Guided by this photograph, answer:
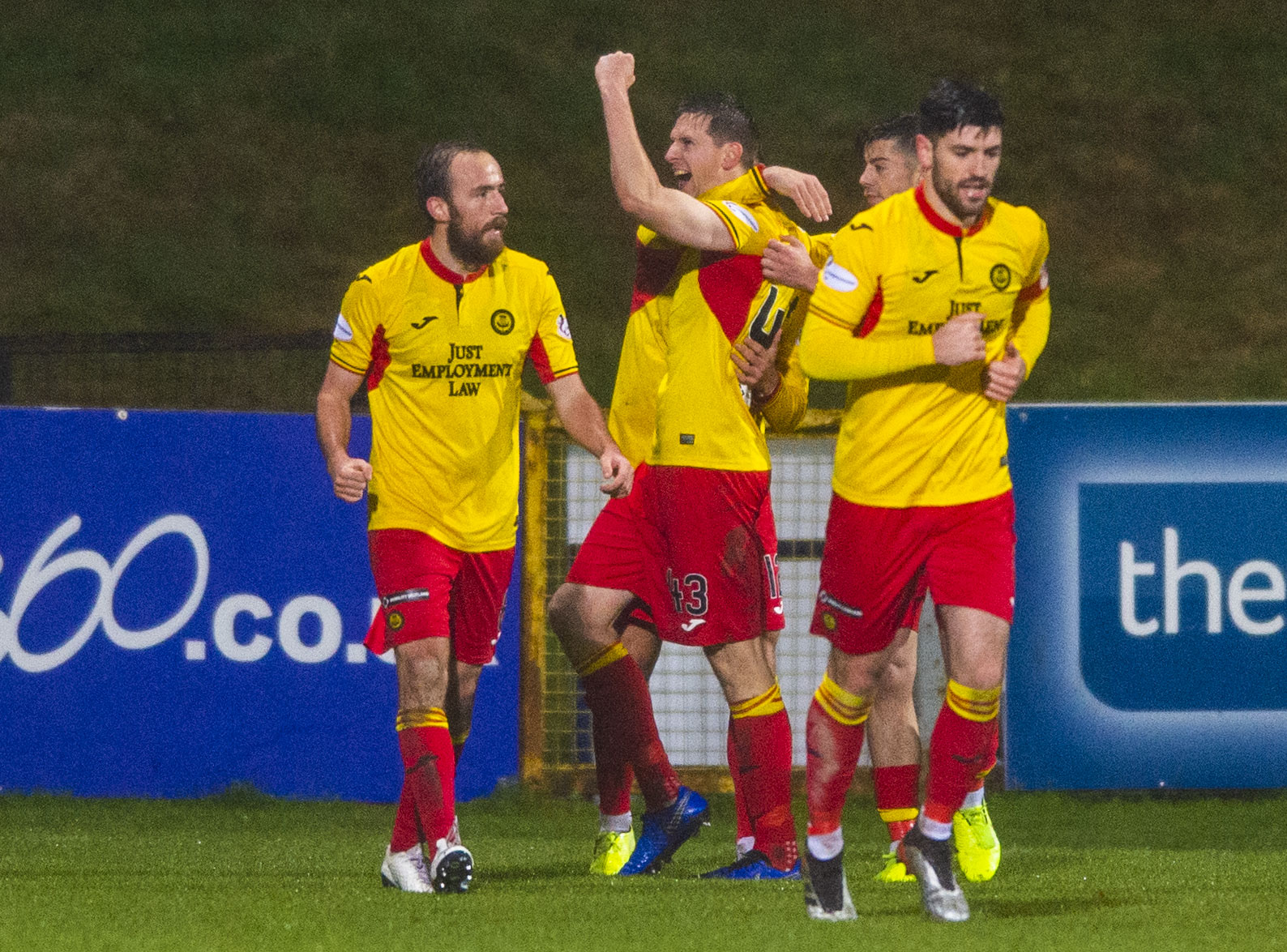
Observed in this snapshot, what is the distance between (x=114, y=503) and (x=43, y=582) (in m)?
0.44

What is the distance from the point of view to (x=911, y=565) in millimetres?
5363

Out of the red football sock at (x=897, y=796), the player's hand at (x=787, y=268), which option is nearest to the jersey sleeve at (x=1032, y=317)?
the player's hand at (x=787, y=268)

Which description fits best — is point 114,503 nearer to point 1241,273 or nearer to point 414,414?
point 414,414

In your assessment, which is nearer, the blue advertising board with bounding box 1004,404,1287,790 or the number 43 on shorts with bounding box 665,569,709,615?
the number 43 on shorts with bounding box 665,569,709,615

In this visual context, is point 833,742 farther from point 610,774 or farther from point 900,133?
point 900,133

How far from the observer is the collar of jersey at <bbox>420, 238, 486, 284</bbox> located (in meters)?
6.41

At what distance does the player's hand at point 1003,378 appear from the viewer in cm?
534

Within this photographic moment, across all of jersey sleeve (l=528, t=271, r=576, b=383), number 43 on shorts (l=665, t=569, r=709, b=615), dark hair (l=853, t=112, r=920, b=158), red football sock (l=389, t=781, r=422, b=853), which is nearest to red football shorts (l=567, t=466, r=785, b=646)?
number 43 on shorts (l=665, t=569, r=709, b=615)

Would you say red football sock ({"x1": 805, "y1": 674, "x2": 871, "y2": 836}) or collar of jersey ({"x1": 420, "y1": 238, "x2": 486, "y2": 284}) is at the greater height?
collar of jersey ({"x1": 420, "y1": 238, "x2": 486, "y2": 284})

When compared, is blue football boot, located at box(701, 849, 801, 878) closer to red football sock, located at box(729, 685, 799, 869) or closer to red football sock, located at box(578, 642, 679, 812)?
red football sock, located at box(729, 685, 799, 869)

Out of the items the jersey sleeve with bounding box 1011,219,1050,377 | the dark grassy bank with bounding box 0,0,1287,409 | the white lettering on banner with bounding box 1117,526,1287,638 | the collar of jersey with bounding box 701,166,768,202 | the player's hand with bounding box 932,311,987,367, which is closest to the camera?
the player's hand with bounding box 932,311,987,367

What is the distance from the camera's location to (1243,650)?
29.7 ft

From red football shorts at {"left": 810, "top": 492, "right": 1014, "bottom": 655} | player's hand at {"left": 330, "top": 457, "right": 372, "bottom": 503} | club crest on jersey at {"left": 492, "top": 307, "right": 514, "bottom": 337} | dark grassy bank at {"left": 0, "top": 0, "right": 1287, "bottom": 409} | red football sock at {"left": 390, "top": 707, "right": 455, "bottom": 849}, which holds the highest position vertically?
dark grassy bank at {"left": 0, "top": 0, "right": 1287, "bottom": 409}

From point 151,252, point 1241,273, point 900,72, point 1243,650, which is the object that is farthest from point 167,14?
point 1243,650
